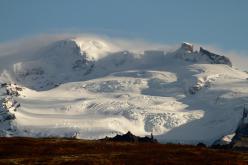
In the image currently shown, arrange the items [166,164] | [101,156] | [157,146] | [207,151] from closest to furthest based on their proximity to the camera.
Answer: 1. [166,164]
2. [101,156]
3. [207,151]
4. [157,146]

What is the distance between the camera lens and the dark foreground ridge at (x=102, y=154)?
95.7m

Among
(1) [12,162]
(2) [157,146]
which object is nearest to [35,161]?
(1) [12,162]

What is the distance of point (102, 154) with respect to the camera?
337 ft

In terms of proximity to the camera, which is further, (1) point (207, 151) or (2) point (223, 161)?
(1) point (207, 151)

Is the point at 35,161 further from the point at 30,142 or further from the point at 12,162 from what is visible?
the point at 30,142

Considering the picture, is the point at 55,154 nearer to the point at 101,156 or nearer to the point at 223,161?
the point at 101,156

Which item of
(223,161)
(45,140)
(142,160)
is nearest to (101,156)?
(142,160)

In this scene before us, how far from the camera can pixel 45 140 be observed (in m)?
122

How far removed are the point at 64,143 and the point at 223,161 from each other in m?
29.2

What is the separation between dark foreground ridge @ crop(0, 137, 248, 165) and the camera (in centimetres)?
9569

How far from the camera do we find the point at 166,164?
305 ft

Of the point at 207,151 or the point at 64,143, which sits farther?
the point at 64,143

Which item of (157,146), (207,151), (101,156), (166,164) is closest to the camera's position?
(166,164)

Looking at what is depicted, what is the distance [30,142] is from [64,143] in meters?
4.61
